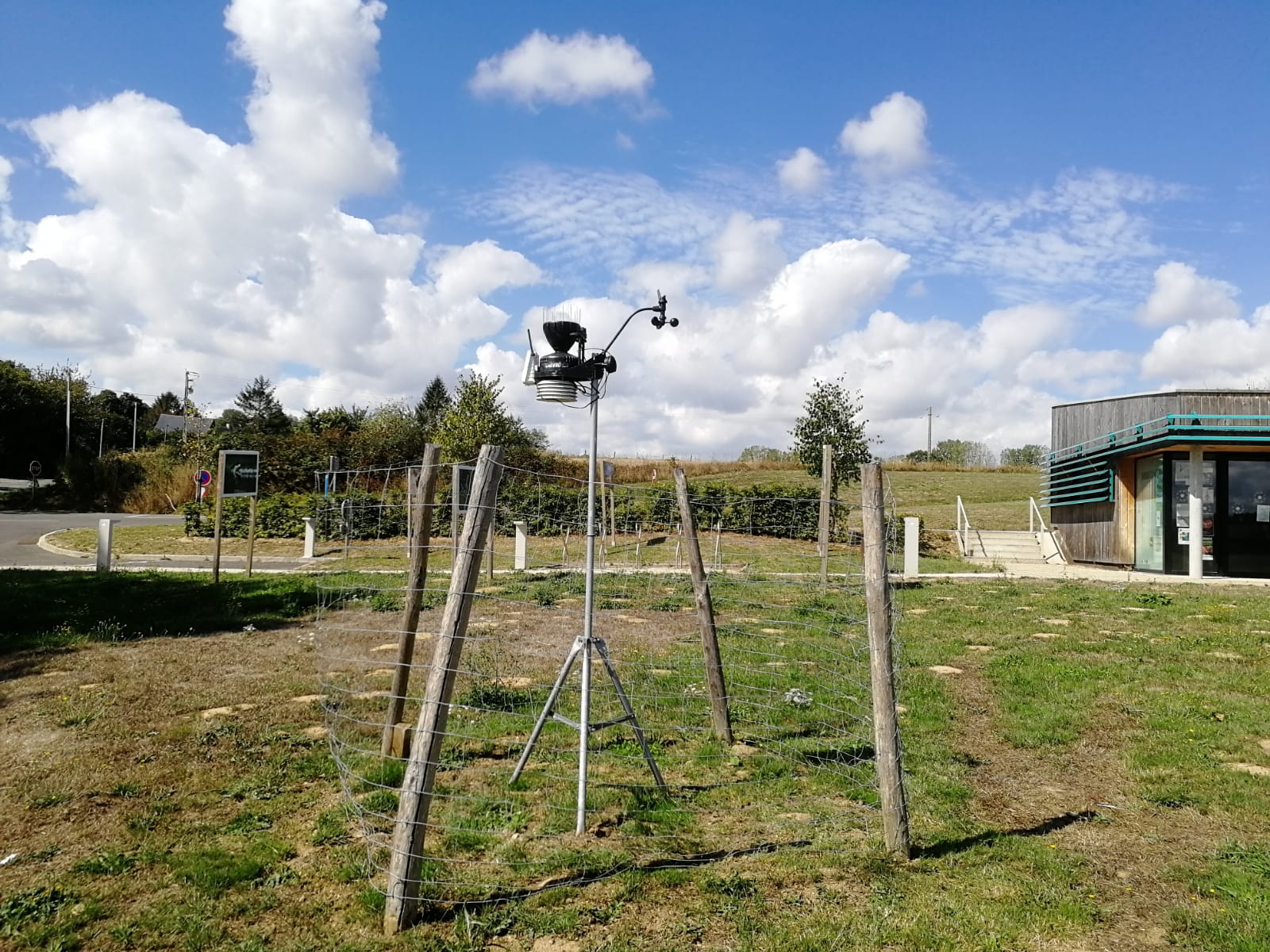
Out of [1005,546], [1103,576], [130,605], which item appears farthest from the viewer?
[1005,546]

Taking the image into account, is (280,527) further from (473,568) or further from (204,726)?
(473,568)

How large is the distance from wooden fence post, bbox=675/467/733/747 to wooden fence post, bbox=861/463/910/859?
1725mm

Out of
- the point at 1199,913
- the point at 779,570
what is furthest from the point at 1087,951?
the point at 779,570

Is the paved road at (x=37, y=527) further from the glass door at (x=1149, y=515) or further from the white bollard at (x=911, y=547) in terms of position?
the glass door at (x=1149, y=515)

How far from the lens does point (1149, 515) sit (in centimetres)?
1905

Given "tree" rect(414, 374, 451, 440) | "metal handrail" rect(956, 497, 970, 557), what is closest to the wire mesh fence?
"metal handrail" rect(956, 497, 970, 557)

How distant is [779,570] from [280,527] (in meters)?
14.0

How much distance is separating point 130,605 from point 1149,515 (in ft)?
67.7

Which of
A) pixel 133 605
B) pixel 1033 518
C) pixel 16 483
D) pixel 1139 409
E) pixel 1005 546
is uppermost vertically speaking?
pixel 1139 409

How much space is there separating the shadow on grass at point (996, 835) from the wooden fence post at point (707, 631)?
1.82m

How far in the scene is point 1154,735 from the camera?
6027 millimetres

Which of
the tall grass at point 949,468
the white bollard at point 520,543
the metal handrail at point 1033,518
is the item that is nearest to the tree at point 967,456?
the tall grass at point 949,468

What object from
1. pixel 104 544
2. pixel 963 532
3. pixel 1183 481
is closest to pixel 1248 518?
pixel 1183 481

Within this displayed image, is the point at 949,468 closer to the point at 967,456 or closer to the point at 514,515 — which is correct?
the point at 967,456
